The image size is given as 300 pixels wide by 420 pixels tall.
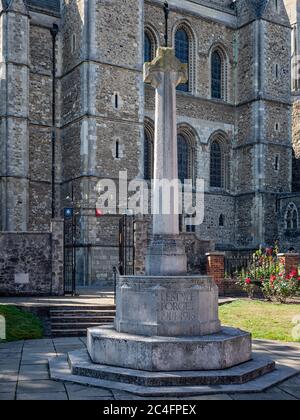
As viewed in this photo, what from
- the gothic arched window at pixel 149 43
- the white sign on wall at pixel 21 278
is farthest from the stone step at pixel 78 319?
the gothic arched window at pixel 149 43

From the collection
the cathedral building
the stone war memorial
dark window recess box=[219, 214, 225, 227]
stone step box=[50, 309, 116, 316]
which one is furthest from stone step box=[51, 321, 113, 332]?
dark window recess box=[219, 214, 225, 227]

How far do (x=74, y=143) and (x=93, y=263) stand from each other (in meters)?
5.76

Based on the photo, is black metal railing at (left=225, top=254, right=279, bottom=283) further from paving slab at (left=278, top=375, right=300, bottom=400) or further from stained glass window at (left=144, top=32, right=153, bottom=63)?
stained glass window at (left=144, top=32, right=153, bottom=63)

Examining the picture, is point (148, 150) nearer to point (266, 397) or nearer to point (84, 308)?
point (84, 308)

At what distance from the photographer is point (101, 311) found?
1320cm

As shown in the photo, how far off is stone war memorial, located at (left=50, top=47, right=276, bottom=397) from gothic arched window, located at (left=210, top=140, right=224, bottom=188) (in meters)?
21.7

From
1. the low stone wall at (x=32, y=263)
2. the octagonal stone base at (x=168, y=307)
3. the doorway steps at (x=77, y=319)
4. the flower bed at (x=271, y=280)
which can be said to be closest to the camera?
the octagonal stone base at (x=168, y=307)

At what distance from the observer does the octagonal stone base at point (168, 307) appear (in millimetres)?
7496

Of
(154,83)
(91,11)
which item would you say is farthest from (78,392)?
(91,11)

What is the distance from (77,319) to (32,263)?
17.6ft

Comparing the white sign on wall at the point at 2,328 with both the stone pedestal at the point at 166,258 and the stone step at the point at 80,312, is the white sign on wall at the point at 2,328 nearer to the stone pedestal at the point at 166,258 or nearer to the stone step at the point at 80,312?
the stone step at the point at 80,312

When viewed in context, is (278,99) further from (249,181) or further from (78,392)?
(78,392)

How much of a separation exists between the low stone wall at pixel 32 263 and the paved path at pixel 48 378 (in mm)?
7053

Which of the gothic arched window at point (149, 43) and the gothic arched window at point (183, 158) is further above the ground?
the gothic arched window at point (149, 43)
